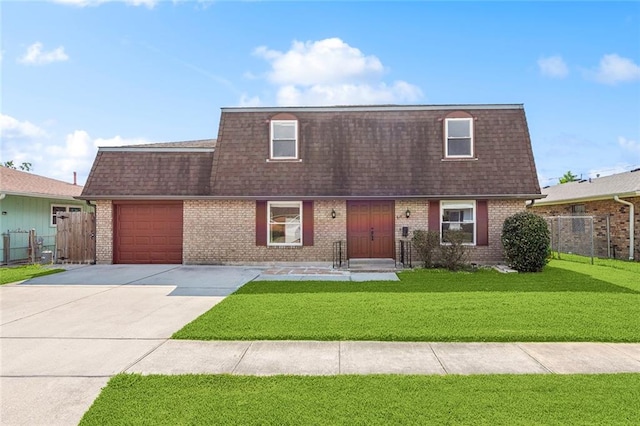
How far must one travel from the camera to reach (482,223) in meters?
12.7

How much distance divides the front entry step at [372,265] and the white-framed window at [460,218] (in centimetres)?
226

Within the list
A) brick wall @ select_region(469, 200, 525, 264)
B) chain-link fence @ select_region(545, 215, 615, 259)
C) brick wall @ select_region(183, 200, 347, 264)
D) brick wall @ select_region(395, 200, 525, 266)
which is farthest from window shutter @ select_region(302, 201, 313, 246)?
chain-link fence @ select_region(545, 215, 615, 259)

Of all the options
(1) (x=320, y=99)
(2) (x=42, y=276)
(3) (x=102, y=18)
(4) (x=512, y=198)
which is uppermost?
(3) (x=102, y=18)

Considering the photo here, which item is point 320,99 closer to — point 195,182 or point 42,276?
point 195,182

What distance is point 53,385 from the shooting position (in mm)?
3924

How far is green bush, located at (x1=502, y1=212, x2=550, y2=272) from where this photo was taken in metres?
11.2

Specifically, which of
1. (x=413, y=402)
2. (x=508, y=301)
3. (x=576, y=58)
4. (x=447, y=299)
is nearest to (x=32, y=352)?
(x=413, y=402)

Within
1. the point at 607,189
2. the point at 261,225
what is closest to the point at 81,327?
the point at 261,225

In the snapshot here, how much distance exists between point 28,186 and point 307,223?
12865 mm

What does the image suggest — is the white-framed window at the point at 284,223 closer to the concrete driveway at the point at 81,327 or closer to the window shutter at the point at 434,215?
the concrete driveway at the point at 81,327

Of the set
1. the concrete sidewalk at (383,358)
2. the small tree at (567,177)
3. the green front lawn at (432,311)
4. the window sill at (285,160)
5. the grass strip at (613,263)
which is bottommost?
the grass strip at (613,263)

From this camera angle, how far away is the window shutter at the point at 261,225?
514 inches

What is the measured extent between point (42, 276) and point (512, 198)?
52.2 feet

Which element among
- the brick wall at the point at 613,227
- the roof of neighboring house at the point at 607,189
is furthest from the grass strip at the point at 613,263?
the roof of neighboring house at the point at 607,189
